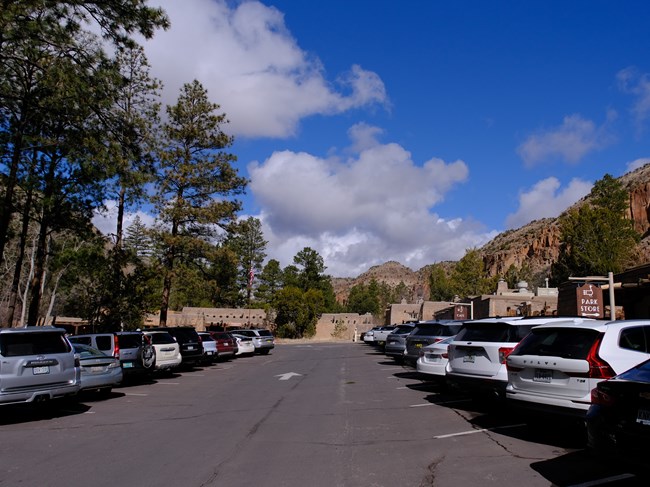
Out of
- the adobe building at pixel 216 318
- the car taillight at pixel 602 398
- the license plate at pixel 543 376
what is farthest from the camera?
the adobe building at pixel 216 318

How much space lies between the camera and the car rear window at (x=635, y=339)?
26.6ft

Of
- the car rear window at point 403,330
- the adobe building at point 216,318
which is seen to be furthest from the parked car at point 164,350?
the adobe building at point 216,318

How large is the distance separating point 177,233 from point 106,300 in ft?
21.5

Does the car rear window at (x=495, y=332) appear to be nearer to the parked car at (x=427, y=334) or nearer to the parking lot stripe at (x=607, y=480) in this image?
the parking lot stripe at (x=607, y=480)

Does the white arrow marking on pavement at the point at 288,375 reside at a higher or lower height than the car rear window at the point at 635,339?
lower

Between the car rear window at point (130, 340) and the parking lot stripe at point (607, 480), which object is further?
the car rear window at point (130, 340)

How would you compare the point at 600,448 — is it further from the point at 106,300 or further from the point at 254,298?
the point at 254,298

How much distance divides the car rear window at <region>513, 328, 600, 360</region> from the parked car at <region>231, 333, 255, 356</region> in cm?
2421

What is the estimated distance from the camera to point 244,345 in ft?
106

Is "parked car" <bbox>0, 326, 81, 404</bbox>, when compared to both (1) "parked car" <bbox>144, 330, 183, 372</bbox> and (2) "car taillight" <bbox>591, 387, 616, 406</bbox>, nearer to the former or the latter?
(1) "parked car" <bbox>144, 330, 183, 372</bbox>

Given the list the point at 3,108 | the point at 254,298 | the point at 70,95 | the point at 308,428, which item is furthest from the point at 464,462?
the point at 254,298

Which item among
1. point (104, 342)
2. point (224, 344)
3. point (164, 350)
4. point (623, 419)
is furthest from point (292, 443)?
point (224, 344)

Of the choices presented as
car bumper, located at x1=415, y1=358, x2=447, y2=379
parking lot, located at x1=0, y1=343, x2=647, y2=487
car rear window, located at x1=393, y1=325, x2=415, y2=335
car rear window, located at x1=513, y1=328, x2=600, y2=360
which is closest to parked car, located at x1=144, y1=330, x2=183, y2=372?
parking lot, located at x1=0, y1=343, x2=647, y2=487

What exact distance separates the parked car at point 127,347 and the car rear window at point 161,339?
132cm
